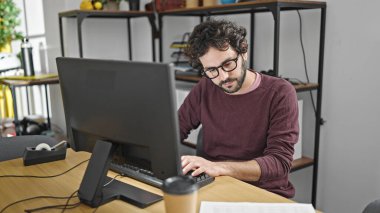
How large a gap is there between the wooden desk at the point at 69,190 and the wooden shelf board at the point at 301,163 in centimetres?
105

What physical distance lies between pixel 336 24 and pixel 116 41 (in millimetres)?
1905

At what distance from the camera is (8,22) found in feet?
14.4

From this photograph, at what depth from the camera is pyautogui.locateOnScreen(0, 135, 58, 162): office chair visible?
1.67m

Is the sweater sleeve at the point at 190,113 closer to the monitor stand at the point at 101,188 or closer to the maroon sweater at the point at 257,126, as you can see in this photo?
the maroon sweater at the point at 257,126

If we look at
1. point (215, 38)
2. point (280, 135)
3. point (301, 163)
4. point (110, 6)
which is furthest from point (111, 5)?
point (280, 135)

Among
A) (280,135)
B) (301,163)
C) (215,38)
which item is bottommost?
(301,163)

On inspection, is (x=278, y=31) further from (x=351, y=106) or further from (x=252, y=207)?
(x=252, y=207)

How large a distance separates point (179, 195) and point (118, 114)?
0.98 feet

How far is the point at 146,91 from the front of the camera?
0.88m

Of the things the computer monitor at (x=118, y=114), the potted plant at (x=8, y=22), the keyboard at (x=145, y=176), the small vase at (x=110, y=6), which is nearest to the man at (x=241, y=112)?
the keyboard at (x=145, y=176)

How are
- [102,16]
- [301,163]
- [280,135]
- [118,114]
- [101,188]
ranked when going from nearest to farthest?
[118,114] < [101,188] < [280,135] < [301,163] < [102,16]

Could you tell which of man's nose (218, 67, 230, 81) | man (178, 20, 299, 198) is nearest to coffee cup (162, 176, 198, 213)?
man (178, 20, 299, 198)

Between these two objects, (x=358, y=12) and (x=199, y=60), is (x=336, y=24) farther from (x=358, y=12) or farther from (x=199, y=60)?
(x=199, y=60)

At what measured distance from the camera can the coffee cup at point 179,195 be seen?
30.5 inches
